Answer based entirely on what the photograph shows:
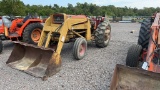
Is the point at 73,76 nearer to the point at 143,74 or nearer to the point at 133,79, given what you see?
the point at 133,79

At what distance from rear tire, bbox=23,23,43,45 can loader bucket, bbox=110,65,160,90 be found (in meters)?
5.45

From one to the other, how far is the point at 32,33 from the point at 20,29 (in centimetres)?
51

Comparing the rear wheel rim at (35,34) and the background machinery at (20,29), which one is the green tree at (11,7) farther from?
the rear wheel rim at (35,34)

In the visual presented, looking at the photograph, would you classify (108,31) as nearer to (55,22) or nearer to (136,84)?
(55,22)

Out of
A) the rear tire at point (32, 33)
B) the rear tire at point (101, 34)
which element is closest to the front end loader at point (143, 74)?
the rear tire at point (101, 34)

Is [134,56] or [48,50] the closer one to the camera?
[134,56]

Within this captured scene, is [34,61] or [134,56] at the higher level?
[134,56]

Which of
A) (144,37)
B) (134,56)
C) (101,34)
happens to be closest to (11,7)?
(101,34)

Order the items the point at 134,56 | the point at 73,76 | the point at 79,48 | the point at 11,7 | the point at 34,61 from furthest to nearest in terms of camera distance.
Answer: the point at 11,7
the point at 79,48
the point at 34,61
the point at 73,76
the point at 134,56

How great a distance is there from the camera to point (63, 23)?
6.11 metres

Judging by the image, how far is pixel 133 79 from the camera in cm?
340

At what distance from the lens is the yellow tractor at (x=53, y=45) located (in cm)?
515

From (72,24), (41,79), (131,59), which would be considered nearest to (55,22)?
(72,24)

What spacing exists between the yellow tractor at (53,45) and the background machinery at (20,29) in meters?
1.86
